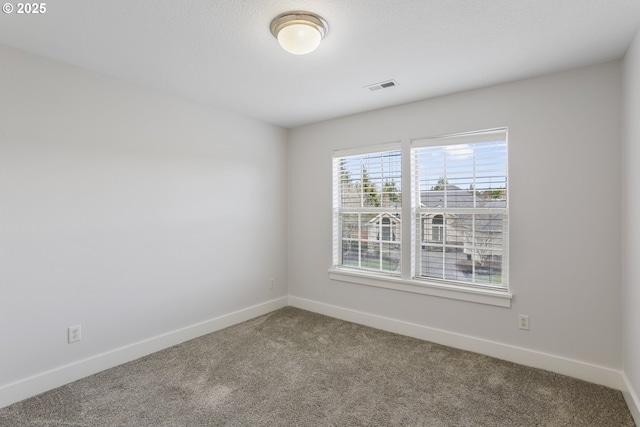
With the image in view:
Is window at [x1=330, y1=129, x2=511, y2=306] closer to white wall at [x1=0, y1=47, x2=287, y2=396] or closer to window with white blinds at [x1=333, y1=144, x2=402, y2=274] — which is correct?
window with white blinds at [x1=333, y1=144, x2=402, y2=274]

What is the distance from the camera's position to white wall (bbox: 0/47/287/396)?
227cm

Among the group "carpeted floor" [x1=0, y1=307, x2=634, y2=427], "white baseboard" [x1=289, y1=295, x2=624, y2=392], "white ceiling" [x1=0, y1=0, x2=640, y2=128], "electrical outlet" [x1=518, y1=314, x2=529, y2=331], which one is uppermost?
"white ceiling" [x1=0, y1=0, x2=640, y2=128]

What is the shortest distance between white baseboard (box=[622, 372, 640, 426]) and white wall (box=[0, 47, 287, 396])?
342cm

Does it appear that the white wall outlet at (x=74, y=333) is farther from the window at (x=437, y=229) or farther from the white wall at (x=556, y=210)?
the window at (x=437, y=229)

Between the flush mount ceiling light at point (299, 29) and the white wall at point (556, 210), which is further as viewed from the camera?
the white wall at point (556, 210)

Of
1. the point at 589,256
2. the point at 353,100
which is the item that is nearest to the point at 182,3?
the point at 353,100

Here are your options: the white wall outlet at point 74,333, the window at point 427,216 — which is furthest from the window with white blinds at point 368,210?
the white wall outlet at point 74,333

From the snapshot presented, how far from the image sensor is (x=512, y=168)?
9.21ft

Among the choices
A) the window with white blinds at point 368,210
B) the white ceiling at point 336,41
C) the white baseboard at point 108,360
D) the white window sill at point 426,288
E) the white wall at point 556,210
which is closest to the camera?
the white ceiling at point 336,41

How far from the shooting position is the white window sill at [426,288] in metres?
2.88

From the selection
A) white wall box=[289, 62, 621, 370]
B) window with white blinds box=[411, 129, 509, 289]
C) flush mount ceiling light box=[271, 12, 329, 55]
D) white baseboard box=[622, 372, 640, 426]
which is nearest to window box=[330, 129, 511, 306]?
window with white blinds box=[411, 129, 509, 289]

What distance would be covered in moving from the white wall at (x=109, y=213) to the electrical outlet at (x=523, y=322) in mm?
2826

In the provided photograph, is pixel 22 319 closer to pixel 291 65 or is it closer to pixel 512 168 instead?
pixel 291 65

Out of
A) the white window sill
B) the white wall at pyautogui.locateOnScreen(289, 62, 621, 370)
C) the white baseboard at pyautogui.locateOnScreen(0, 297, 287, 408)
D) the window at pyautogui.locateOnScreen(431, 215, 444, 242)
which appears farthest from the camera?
the window at pyautogui.locateOnScreen(431, 215, 444, 242)
